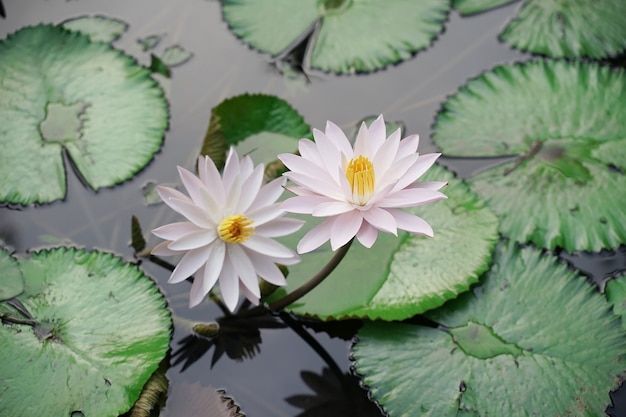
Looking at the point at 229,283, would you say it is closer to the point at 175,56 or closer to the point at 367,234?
the point at 367,234

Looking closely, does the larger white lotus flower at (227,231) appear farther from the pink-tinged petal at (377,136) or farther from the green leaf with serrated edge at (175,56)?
the green leaf with serrated edge at (175,56)

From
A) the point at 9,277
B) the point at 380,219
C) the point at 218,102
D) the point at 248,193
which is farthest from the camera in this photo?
the point at 218,102

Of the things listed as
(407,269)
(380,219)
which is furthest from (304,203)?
(407,269)

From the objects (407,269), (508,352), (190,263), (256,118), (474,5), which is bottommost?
(508,352)

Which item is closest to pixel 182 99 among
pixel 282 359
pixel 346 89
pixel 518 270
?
pixel 346 89

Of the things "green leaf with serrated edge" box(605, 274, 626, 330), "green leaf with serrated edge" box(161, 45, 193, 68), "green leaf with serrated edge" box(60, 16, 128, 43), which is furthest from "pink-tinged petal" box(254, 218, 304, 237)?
"green leaf with serrated edge" box(60, 16, 128, 43)

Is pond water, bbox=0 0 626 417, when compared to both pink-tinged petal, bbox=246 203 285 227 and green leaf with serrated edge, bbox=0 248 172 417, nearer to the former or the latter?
green leaf with serrated edge, bbox=0 248 172 417
